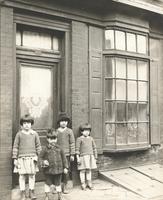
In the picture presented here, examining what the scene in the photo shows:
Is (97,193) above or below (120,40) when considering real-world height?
below

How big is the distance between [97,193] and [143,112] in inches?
115

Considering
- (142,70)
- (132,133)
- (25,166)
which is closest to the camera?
(25,166)

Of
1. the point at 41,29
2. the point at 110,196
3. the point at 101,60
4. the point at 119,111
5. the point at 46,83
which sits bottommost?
the point at 110,196

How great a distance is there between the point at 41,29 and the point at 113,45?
1.93 metres

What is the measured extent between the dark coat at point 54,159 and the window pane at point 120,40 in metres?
3.34

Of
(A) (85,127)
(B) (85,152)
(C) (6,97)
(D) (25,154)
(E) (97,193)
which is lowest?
(E) (97,193)

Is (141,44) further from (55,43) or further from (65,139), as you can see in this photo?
(65,139)

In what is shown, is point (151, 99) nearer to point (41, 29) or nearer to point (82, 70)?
point (82, 70)

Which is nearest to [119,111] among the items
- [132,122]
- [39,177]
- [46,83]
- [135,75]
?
[132,122]

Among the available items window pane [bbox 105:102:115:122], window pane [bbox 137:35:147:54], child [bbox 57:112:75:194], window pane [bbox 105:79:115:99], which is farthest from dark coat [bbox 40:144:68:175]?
window pane [bbox 137:35:147:54]

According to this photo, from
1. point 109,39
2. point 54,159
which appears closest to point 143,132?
point 109,39

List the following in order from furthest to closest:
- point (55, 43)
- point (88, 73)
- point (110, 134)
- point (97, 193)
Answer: point (110, 134) → point (88, 73) → point (55, 43) → point (97, 193)

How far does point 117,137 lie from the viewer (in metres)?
8.78

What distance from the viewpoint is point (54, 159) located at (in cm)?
673
